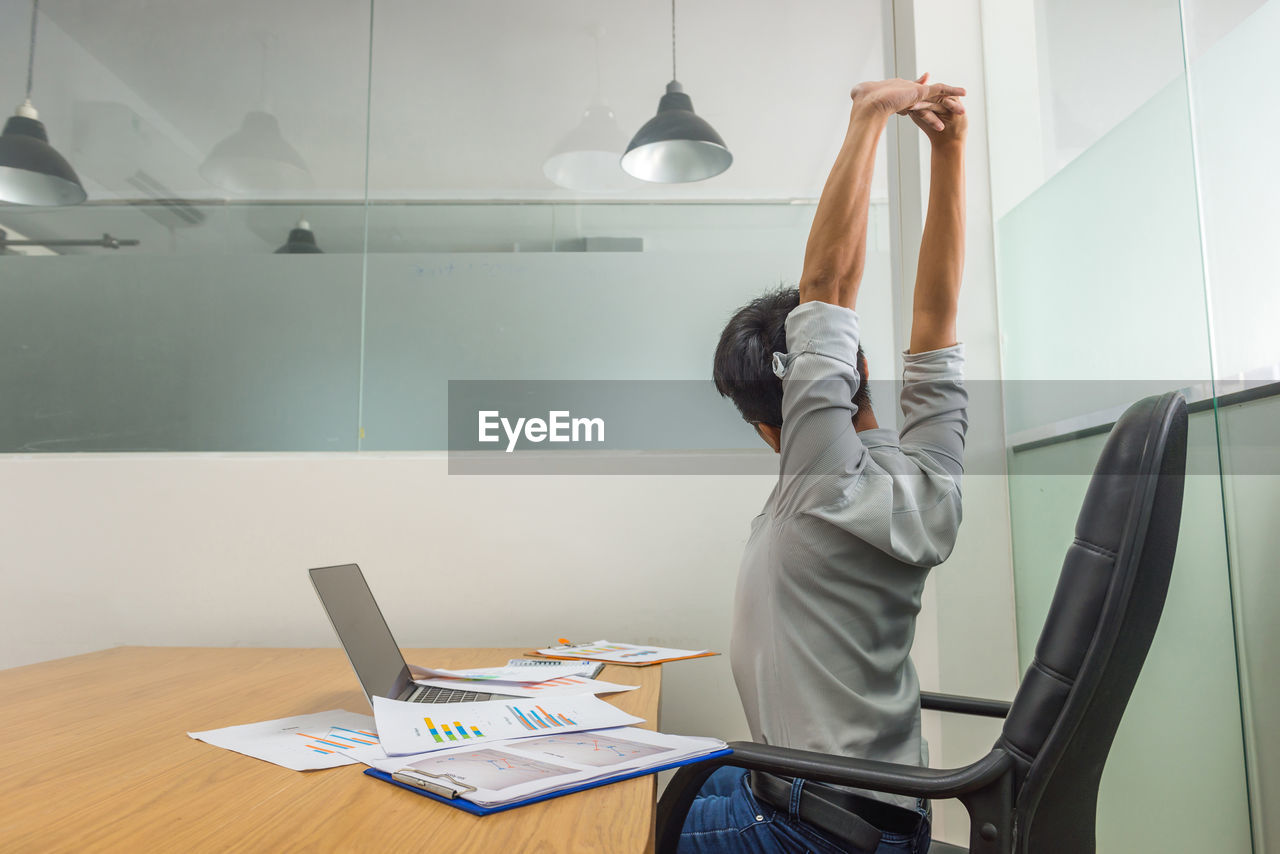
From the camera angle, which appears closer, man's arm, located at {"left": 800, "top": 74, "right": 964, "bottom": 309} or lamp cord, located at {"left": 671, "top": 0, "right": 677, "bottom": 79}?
man's arm, located at {"left": 800, "top": 74, "right": 964, "bottom": 309}

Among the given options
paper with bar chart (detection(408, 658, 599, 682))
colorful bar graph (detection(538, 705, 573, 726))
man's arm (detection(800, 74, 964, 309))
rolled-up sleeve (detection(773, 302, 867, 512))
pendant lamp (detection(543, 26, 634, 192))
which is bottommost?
paper with bar chart (detection(408, 658, 599, 682))

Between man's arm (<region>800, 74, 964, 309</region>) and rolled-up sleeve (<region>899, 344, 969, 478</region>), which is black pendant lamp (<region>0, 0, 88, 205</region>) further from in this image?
rolled-up sleeve (<region>899, 344, 969, 478</region>)

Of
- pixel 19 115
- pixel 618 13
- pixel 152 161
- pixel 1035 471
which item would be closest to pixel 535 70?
pixel 618 13

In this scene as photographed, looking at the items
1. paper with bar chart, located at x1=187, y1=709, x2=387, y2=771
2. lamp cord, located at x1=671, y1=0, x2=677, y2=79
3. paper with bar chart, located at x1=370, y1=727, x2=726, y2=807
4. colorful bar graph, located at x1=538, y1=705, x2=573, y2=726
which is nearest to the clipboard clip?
paper with bar chart, located at x1=370, y1=727, x2=726, y2=807

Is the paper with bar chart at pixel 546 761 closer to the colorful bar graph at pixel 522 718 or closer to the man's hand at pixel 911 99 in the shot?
the colorful bar graph at pixel 522 718

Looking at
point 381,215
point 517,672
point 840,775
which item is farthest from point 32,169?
point 840,775

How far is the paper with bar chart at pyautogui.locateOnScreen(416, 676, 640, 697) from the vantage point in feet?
3.60

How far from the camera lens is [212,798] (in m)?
0.67

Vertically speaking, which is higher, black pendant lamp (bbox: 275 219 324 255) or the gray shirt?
black pendant lamp (bbox: 275 219 324 255)

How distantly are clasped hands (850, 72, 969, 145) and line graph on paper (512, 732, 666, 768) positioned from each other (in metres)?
0.98

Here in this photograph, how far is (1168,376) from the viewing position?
115 centimetres

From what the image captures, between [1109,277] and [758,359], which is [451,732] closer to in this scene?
[758,359]

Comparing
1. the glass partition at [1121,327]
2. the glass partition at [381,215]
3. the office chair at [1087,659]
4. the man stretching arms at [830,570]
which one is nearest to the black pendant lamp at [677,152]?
the glass partition at [381,215]

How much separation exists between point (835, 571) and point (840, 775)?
0.28 metres
